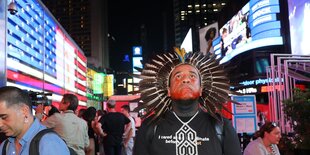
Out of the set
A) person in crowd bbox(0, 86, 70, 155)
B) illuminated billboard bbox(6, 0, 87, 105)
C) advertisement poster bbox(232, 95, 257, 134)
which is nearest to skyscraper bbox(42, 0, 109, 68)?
illuminated billboard bbox(6, 0, 87, 105)

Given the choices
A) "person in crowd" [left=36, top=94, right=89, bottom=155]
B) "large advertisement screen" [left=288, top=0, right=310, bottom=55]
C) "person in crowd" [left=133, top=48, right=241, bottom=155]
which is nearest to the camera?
"person in crowd" [left=133, top=48, right=241, bottom=155]

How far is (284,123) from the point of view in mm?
9273

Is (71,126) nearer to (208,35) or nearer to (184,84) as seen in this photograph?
(184,84)

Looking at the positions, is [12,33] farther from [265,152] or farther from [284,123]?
[265,152]

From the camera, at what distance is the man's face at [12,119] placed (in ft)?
6.90

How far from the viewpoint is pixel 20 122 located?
2135mm

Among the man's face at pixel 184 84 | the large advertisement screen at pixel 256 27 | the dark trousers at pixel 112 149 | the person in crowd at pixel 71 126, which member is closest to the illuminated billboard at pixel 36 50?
the dark trousers at pixel 112 149

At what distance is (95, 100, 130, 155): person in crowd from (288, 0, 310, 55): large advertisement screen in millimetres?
12296

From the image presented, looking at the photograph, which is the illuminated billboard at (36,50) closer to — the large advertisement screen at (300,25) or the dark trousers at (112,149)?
the dark trousers at (112,149)

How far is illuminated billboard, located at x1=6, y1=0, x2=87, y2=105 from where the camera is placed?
13.7 m

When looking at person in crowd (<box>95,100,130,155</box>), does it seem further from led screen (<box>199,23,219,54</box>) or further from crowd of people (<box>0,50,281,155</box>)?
led screen (<box>199,23,219,54</box>)

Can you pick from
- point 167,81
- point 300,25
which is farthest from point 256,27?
point 167,81

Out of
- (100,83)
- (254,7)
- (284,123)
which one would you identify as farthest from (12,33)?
(100,83)

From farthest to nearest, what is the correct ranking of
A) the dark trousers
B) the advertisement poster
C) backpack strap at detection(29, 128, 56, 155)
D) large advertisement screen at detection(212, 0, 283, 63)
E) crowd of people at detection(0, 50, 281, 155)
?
large advertisement screen at detection(212, 0, 283, 63), the dark trousers, the advertisement poster, crowd of people at detection(0, 50, 281, 155), backpack strap at detection(29, 128, 56, 155)
